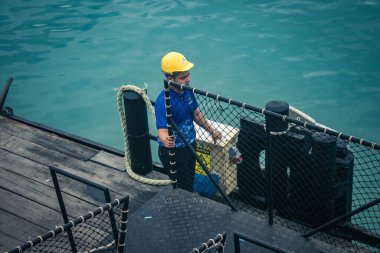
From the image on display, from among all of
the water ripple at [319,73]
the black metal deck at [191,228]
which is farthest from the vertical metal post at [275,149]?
the water ripple at [319,73]

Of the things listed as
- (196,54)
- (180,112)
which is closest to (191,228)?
(180,112)

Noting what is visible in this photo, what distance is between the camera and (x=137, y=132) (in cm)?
633

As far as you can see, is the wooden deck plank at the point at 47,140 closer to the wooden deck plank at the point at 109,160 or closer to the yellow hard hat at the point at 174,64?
the wooden deck plank at the point at 109,160

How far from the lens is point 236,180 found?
6.45 metres

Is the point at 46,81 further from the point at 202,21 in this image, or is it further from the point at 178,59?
the point at 178,59

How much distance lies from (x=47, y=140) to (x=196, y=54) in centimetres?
653

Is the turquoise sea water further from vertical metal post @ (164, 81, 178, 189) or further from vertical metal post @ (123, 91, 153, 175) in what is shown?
vertical metal post @ (164, 81, 178, 189)

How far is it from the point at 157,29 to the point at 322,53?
189 inches

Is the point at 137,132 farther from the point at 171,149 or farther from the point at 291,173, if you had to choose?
the point at 291,173

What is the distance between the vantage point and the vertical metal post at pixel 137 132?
6145 millimetres

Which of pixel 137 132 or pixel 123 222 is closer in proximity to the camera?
pixel 123 222

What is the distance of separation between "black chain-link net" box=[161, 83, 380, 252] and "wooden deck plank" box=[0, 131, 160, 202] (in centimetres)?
75

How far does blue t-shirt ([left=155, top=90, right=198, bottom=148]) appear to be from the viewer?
548 centimetres

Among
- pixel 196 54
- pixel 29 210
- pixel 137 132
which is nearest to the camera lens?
pixel 29 210
